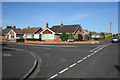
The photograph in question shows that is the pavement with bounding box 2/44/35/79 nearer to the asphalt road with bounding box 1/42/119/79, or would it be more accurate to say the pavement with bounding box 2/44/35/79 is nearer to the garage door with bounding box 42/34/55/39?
the asphalt road with bounding box 1/42/119/79

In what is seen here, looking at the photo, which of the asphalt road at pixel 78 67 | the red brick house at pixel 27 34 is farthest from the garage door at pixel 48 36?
the asphalt road at pixel 78 67

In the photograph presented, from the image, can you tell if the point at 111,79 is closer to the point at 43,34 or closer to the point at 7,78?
the point at 7,78

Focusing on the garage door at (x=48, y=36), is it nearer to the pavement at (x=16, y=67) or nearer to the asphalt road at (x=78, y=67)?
the asphalt road at (x=78, y=67)

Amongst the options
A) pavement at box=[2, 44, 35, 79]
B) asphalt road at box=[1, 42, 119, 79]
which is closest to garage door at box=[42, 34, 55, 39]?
asphalt road at box=[1, 42, 119, 79]

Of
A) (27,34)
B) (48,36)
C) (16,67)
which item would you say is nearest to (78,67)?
(16,67)

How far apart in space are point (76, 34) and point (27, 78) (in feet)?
112

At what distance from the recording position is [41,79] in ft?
17.4

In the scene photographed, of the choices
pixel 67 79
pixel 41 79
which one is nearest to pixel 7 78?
pixel 41 79

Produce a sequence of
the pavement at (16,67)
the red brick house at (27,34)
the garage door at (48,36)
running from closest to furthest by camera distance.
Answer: the pavement at (16,67) → the garage door at (48,36) → the red brick house at (27,34)

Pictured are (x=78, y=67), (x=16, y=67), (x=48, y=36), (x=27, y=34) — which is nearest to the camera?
(x=16, y=67)

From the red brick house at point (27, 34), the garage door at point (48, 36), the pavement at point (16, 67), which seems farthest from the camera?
the red brick house at point (27, 34)

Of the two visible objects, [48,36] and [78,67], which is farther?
[48,36]

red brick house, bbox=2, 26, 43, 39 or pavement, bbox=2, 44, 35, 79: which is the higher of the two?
red brick house, bbox=2, 26, 43, 39

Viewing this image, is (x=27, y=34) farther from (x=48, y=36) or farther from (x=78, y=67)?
(x=78, y=67)
